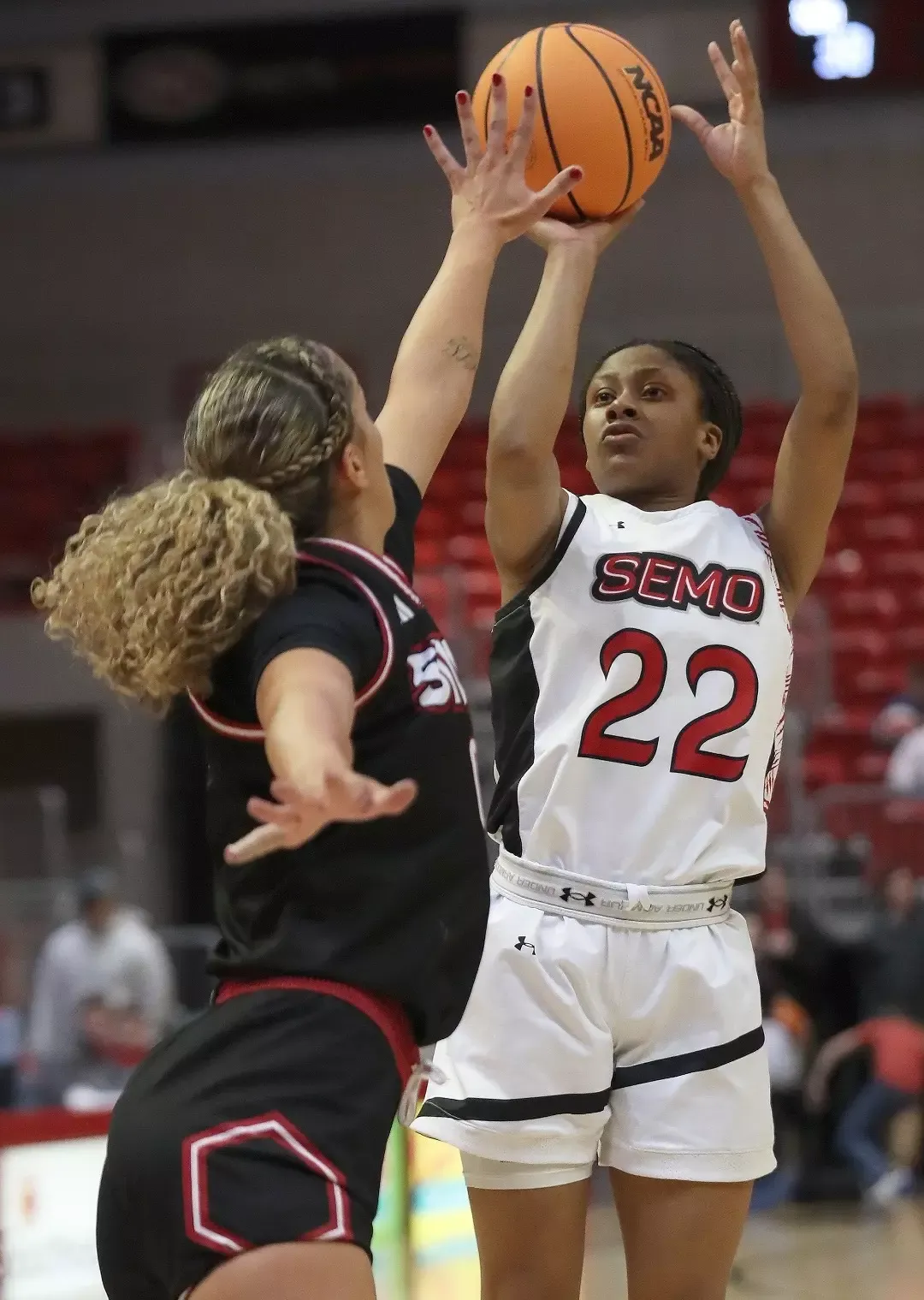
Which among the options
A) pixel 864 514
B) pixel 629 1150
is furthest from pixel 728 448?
pixel 864 514

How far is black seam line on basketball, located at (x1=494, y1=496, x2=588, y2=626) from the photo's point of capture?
2986 mm

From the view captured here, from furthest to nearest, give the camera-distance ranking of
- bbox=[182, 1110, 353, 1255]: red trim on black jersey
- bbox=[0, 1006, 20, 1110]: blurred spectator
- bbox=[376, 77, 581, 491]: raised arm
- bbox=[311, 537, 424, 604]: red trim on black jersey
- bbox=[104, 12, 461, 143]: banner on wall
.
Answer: bbox=[104, 12, 461, 143]: banner on wall, bbox=[0, 1006, 20, 1110]: blurred spectator, bbox=[376, 77, 581, 491]: raised arm, bbox=[311, 537, 424, 604]: red trim on black jersey, bbox=[182, 1110, 353, 1255]: red trim on black jersey

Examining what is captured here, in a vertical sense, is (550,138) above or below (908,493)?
below

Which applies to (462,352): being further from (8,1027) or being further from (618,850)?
(8,1027)

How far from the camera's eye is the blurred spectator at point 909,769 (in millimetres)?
9477

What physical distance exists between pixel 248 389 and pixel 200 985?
6.78m

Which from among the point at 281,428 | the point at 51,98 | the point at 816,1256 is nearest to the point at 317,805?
the point at 281,428

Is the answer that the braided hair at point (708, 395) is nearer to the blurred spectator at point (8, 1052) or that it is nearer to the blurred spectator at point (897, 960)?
the blurred spectator at point (897, 960)

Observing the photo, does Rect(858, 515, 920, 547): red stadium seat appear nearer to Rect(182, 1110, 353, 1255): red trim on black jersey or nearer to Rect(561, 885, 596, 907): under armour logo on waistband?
Rect(561, 885, 596, 907): under armour logo on waistband

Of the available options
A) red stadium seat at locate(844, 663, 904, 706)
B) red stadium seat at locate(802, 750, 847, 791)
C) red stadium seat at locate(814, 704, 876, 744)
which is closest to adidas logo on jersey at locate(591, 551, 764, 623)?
red stadium seat at locate(802, 750, 847, 791)

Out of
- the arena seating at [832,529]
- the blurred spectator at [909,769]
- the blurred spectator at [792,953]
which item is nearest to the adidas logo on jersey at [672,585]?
the blurred spectator at [792,953]

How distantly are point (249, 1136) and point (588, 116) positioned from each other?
191 centimetres

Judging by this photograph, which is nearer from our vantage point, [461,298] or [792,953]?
[461,298]

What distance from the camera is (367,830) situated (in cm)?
208
